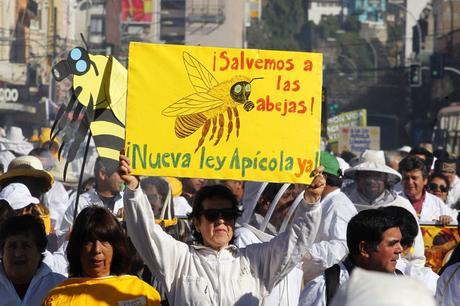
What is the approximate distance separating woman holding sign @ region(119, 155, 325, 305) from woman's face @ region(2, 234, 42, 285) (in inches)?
26.9

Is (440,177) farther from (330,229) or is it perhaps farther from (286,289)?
(286,289)

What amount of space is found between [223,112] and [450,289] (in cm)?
129

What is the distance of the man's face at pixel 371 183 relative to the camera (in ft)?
31.3

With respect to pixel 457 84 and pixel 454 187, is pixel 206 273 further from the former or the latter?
pixel 457 84

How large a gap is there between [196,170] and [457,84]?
60739 mm

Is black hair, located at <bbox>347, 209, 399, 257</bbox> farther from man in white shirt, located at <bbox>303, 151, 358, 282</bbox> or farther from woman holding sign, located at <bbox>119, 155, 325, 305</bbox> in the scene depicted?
man in white shirt, located at <bbox>303, 151, 358, 282</bbox>

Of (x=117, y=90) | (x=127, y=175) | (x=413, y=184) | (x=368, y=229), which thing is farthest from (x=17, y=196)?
(x=413, y=184)

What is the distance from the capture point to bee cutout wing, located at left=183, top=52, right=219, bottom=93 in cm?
621

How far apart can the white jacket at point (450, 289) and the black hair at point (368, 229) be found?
37 cm

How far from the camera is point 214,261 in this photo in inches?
231

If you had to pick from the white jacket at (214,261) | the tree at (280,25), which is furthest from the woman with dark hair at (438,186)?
the tree at (280,25)

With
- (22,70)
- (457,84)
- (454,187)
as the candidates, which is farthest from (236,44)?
(454,187)

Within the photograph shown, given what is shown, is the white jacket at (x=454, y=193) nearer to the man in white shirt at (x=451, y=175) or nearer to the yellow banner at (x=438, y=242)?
the man in white shirt at (x=451, y=175)

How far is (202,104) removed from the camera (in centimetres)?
623
